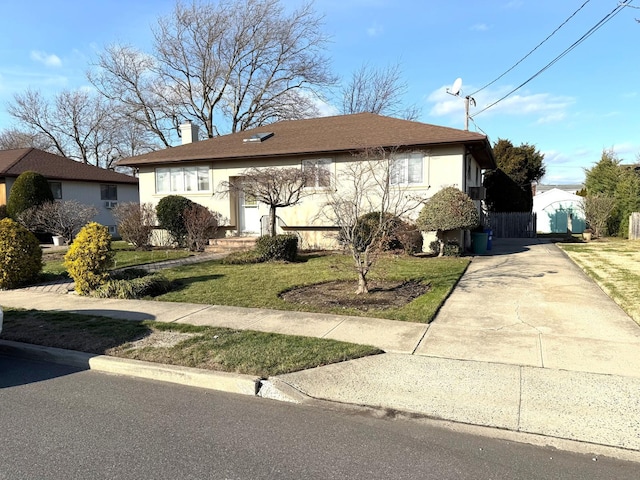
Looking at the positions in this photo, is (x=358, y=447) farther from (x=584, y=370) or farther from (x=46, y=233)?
(x=46, y=233)

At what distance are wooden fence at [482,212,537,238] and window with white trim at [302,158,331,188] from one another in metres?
13.0

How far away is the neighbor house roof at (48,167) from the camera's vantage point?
23672mm

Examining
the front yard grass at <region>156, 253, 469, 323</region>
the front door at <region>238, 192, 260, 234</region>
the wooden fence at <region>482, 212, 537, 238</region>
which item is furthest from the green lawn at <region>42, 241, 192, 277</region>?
→ the wooden fence at <region>482, 212, 537, 238</region>

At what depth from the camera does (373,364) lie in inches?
193

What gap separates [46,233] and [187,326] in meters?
18.5

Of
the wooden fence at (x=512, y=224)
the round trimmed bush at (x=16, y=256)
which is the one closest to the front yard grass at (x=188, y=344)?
the round trimmed bush at (x=16, y=256)

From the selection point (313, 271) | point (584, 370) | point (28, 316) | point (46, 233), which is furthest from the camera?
point (46, 233)

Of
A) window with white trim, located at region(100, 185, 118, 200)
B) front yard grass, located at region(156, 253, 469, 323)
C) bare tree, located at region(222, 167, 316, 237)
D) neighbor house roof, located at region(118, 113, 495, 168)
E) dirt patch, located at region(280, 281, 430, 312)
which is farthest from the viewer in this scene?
window with white trim, located at region(100, 185, 118, 200)

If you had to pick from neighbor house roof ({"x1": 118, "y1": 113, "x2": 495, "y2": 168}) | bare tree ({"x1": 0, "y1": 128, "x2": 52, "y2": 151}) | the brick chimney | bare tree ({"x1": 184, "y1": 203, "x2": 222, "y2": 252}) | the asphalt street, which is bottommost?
the asphalt street

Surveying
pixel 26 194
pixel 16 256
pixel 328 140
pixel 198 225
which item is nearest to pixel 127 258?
pixel 198 225

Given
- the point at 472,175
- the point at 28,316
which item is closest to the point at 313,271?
the point at 28,316

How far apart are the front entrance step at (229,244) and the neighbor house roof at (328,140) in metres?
3.20

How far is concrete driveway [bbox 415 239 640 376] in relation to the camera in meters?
5.04

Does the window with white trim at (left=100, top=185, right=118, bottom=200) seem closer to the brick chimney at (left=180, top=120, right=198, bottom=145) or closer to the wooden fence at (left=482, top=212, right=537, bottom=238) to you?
the brick chimney at (left=180, top=120, right=198, bottom=145)
